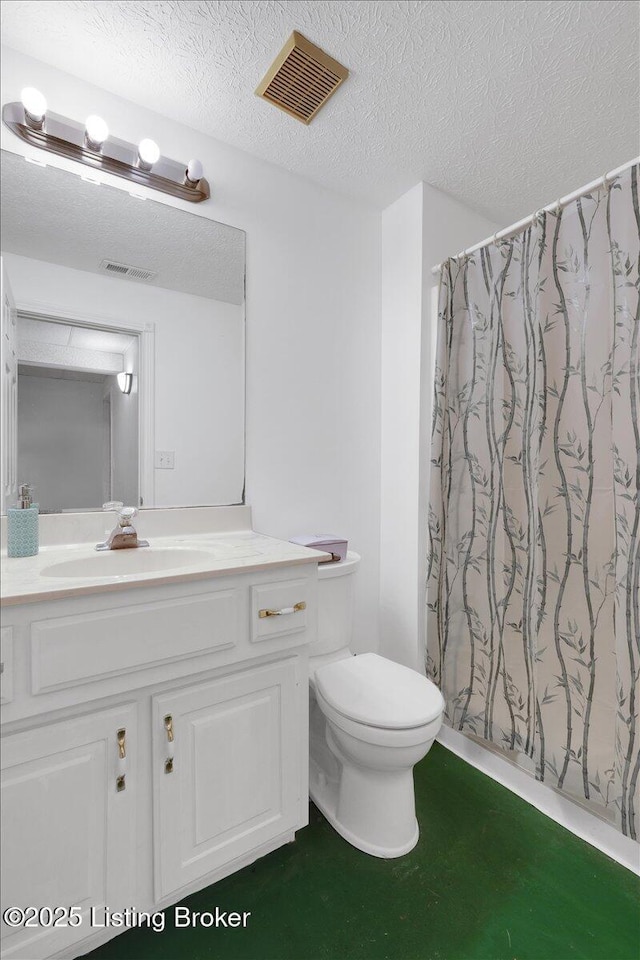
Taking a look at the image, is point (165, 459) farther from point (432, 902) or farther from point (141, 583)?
point (432, 902)

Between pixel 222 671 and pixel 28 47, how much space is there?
6.08 feet

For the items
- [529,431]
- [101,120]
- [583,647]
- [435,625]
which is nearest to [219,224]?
[101,120]

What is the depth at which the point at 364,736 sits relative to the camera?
127 centimetres

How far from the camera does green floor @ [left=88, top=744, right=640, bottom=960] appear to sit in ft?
3.52

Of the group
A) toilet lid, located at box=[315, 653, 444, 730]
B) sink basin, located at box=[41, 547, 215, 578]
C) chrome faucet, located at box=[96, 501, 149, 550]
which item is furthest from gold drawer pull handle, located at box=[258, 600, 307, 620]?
chrome faucet, located at box=[96, 501, 149, 550]

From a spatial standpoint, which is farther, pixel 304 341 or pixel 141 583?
pixel 304 341

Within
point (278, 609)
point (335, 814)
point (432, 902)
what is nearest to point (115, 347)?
point (278, 609)

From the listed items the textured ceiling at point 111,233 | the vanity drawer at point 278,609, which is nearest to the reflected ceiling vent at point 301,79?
the textured ceiling at point 111,233

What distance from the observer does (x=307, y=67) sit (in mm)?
1380

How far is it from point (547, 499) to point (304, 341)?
1.11 metres

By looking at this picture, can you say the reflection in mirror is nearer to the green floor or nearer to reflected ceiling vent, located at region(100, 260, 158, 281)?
reflected ceiling vent, located at region(100, 260, 158, 281)

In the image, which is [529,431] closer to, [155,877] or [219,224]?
[219,224]

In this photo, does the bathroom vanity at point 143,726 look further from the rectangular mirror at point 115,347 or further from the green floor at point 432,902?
the rectangular mirror at point 115,347

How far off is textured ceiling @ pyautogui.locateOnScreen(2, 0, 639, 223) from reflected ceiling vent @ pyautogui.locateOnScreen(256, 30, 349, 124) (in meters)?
0.03
